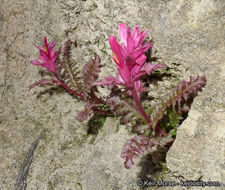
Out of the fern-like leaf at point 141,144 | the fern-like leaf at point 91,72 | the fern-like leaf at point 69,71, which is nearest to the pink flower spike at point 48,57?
the fern-like leaf at point 69,71

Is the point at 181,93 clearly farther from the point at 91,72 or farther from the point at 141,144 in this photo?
the point at 91,72

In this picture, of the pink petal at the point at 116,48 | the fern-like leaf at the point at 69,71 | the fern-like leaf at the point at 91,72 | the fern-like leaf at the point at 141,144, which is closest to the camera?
the pink petal at the point at 116,48

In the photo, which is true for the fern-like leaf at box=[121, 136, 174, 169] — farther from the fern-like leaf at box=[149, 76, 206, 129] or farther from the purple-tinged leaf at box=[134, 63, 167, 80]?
the purple-tinged leaf at box=[134, 63, 167, 80]

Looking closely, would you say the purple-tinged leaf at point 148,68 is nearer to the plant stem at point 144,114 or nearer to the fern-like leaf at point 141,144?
the plant stem at point 144,114

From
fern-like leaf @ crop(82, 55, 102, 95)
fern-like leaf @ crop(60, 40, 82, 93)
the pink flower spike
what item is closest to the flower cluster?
fern-like leaf @ crop(82, 55, 102, 95)

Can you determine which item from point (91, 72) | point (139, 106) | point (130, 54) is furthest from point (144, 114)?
point (91, 72)

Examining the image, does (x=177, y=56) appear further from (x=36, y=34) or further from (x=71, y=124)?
(x=36, y=34)
